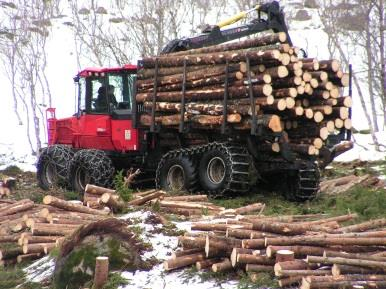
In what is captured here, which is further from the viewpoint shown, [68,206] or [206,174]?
[206,174]

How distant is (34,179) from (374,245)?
49.8 feet

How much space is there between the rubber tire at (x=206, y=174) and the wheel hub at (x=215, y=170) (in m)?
0.06

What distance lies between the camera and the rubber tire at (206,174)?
11836 mm

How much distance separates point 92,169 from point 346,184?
232 inches

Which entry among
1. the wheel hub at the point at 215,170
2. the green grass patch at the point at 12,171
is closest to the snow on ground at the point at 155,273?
the wheel hub at the point at 215,170

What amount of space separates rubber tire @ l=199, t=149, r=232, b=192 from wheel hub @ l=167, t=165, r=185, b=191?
0.70 m

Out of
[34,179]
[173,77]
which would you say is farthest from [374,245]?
[34,179]

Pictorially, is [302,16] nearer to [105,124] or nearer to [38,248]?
[105,124]

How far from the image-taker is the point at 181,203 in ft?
33.2

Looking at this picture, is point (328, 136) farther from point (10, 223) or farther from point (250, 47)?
point (10, 223)

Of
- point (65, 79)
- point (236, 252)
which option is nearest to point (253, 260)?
point (236, 252)

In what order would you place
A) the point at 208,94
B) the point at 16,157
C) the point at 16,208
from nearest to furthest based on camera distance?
the point at 16,208 < the point at 208,94 < the point at 16,157

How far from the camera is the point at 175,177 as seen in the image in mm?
13297

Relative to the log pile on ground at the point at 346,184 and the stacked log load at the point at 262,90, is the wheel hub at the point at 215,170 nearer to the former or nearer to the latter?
the stacked log load at the point at 262,90
